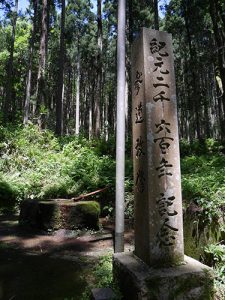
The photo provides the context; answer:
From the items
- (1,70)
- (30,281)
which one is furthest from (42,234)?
(1,70)

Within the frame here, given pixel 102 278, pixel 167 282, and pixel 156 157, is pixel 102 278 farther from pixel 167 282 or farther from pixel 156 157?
pixel 156 157

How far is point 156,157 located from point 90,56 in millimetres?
33227

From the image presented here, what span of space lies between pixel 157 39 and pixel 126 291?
9.88 feet

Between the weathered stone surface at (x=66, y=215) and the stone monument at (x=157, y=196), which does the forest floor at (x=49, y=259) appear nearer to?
the weathered stone surface at (x=66, y=215)

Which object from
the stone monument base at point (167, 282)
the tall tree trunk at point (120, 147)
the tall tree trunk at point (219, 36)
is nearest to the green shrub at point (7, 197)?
the tall tree trunk at point (120, 147)

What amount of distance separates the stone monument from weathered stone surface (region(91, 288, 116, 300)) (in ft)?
0.51

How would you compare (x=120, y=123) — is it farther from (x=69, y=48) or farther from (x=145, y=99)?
(x=69, y=48)

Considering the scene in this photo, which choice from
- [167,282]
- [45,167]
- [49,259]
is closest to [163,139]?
[167,282]

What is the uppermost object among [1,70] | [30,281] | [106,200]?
[1,70]

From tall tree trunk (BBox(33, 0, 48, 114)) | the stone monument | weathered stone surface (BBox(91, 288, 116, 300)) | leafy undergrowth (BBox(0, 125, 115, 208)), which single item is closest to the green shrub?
leafy undergrowth (BBox(0, 125, 115, 208))

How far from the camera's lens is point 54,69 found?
1486 inches

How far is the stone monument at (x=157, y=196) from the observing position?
11.1 feet

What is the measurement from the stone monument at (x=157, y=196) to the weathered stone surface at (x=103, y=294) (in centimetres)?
16

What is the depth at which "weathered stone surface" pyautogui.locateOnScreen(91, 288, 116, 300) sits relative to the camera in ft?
11.6
